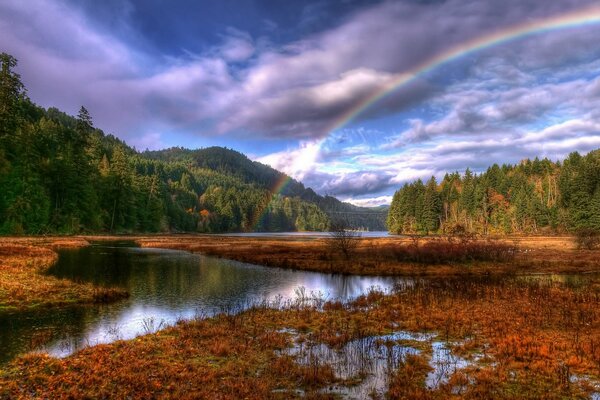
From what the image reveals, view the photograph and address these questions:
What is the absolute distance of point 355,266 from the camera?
46.6m

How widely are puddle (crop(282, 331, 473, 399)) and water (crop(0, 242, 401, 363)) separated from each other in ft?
30.1

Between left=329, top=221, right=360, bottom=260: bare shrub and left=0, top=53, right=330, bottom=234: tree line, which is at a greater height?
left=0, top=53, right=330, bottom=234: tree line

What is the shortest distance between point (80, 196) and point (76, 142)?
2087 cm

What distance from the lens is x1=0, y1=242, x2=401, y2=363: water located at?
17730 millimetres

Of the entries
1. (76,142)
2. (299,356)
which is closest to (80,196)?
(76,142)

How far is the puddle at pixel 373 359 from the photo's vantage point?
12242 mm

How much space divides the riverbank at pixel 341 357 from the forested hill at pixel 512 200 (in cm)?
8609

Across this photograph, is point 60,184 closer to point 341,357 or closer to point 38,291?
point 38,291

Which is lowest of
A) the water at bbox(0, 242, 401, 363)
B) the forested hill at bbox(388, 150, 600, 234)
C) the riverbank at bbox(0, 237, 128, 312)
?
the water at bbox(0, 242, 401, 363)

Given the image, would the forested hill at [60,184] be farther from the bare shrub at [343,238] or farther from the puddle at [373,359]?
the puddle at [373,359]

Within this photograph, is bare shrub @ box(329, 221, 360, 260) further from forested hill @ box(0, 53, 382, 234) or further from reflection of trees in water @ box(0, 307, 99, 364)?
forested hill @ box(0, 53, 382, 234)

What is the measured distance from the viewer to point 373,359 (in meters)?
14.9

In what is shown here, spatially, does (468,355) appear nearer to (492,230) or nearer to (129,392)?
(129,392)

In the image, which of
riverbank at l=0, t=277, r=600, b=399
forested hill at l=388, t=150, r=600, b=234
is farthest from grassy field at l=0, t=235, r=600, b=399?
forested hill at l=388, t=150, r=600, b=234
